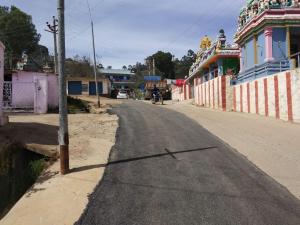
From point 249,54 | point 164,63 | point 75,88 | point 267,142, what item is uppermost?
point 164,63

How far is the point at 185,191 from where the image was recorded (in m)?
8.84

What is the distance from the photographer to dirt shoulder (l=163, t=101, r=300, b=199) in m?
10.3

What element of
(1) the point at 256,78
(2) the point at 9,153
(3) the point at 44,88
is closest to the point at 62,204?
(2) the point at 9,153

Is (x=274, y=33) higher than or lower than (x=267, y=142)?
higher

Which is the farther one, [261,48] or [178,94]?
[178,94]

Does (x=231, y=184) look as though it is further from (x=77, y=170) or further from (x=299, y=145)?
(x=299, y=145)

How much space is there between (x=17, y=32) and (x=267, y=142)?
Answer: 5834 cm

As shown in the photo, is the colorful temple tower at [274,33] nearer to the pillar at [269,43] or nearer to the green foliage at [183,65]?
the pillar at [269,43]

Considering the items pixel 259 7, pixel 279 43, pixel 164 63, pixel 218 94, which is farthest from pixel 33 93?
pixel 164 63

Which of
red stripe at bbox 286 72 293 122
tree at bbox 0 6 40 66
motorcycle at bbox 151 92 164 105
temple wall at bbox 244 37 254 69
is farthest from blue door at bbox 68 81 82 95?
red stripe at bbox 286 72 293 122

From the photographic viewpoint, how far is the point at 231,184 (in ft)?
30.5

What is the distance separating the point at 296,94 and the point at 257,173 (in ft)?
27.6

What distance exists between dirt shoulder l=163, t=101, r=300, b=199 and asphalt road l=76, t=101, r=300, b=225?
39 cm

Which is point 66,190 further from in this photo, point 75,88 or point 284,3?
point 75,88
